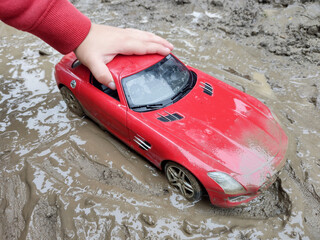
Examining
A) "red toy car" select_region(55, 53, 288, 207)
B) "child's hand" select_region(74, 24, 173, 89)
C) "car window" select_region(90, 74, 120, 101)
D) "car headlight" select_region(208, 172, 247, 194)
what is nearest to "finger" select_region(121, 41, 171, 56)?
"child's hand" select_region(74, 24, 173, 89)

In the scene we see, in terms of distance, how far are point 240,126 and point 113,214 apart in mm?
1547

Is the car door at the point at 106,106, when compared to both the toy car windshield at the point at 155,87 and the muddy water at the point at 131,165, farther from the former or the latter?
the muddy water at the point at 131,165

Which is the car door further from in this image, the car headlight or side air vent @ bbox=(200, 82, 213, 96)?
the car headlight

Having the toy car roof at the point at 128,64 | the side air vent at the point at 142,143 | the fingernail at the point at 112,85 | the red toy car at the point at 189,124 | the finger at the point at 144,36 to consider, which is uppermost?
the finger at the point at 144,36

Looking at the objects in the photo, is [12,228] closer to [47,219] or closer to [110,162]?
[47,219]

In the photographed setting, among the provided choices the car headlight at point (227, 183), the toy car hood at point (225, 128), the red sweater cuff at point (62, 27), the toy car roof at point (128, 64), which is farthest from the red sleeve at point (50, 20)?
the car headlight at point (227, 183)

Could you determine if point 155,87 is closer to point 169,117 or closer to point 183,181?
point 169,117

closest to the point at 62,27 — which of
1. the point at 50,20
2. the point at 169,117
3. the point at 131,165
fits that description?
the point at 50,20

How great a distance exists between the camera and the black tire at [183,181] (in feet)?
7.97

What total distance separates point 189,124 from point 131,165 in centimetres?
89

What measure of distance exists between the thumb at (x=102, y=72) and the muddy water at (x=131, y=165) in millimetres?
879

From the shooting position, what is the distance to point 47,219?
2512 mm

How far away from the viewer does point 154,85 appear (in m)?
2.81

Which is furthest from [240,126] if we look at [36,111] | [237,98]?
[36,111]
